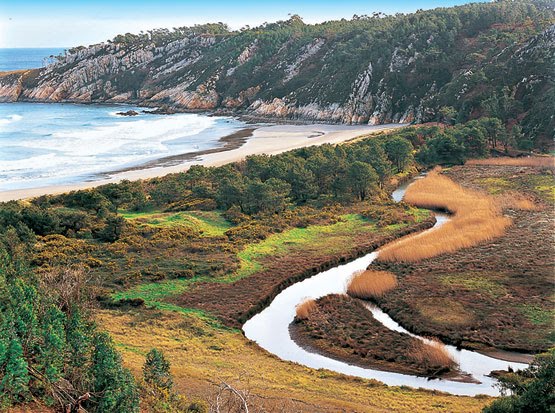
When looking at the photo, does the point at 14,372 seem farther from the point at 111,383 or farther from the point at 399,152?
the point at 399,152

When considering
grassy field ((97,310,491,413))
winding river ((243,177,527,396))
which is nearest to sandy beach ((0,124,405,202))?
winding river ((243,177,527,396))

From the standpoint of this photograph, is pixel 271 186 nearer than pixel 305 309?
No

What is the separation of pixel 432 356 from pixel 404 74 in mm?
123236

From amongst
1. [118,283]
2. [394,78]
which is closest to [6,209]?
[118,283]

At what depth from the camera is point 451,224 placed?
5684 cm

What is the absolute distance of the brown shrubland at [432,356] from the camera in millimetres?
31734

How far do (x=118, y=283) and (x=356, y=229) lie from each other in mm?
23779

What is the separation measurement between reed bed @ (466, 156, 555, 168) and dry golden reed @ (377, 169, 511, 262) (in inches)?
610

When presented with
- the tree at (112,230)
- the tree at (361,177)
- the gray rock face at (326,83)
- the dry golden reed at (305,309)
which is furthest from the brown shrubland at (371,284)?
the gray rock face at (326,83)

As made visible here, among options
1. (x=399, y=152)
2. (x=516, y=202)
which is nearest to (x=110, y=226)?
(x=516, y=202)

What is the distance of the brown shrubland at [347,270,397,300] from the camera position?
4203 centimetres

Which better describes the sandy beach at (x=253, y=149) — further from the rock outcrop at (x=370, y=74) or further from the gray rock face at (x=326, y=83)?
the rock outcrop at (x=370, y=74)

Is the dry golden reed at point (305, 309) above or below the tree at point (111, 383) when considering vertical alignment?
below

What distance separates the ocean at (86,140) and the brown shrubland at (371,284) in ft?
163
